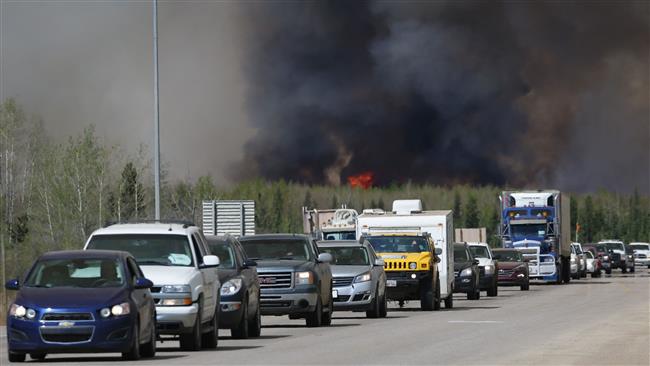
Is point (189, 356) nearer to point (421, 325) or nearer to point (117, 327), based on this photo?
point (117, 327)

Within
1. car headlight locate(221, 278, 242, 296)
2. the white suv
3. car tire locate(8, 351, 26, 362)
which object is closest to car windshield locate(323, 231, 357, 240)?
car headlight locate(221, 278, 242, 296)

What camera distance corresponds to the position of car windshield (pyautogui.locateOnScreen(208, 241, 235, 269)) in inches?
1114

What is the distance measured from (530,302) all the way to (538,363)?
2662cm

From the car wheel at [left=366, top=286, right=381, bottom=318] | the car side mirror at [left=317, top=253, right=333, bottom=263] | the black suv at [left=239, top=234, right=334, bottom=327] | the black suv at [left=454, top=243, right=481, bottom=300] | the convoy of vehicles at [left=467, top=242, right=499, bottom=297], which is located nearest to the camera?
the black suv at [left=239, top=234, right=334, bottom=327]

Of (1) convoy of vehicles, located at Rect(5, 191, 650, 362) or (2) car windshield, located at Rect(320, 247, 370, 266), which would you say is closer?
(1) convoy of vehicles, located at Rect(5, 191, 650, 362)

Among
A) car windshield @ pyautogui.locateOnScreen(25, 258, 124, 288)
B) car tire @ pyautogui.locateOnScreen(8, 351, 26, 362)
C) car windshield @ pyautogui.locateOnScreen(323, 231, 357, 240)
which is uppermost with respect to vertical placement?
car windshield @ pyautogui.locateOnScreen(25, 258, 124, 288)

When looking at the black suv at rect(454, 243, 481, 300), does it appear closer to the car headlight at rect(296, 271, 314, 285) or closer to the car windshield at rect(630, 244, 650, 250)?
the car headlight at rect(296, 271, 314, 285)

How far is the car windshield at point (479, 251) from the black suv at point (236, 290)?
30313 mm

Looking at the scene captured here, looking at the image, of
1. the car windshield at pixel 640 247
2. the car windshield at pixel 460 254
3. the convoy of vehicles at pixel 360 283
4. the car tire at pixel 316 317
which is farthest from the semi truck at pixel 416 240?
the car windshield at pixel 640 247

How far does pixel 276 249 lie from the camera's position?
33531 mm

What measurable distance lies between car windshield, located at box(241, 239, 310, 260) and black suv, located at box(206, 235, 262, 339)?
14.2 feet

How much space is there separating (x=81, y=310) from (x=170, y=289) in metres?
2.89

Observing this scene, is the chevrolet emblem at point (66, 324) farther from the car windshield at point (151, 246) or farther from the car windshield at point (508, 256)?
the car windshield at point (508, 256)

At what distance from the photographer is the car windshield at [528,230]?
231 ft
